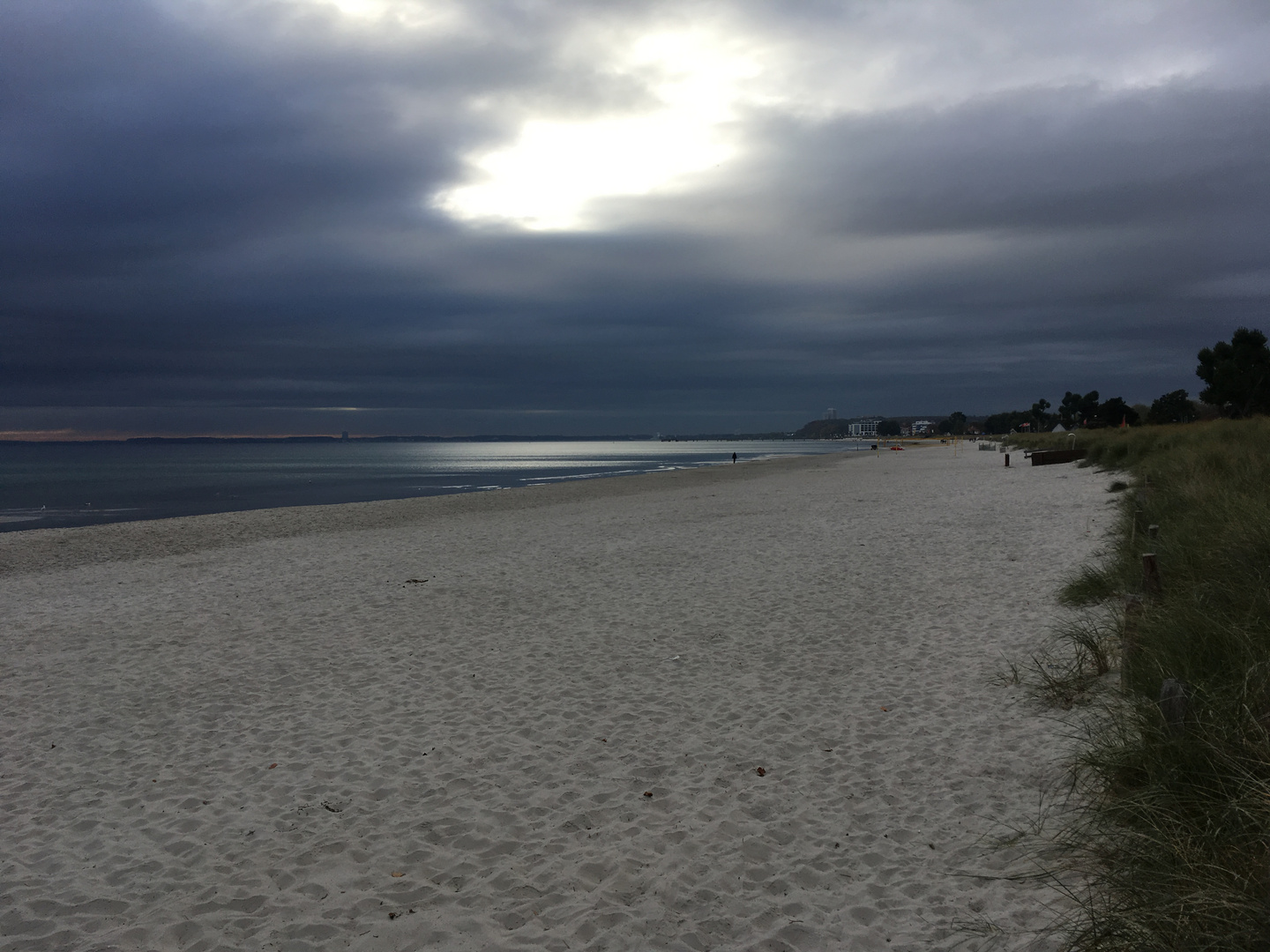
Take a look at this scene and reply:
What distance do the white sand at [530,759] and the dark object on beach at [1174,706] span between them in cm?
102

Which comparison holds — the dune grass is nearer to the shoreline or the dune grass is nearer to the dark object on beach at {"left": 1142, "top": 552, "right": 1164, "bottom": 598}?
the dark object on beach at {"left": 1142, "top": 552, "right": 1164, "bottom": 598}

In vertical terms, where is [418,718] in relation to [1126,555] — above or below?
below

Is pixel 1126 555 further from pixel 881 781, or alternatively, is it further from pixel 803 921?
pixel 803 921

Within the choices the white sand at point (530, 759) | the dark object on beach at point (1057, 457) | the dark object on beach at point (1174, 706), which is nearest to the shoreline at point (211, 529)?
the white sand at point (530, 759)

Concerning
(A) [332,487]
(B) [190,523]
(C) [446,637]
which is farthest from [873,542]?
(A) [332,487]

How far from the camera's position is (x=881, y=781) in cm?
505

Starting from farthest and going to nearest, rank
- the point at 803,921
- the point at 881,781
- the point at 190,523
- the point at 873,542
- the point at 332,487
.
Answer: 1. the point at 332,487
2. the point at 190,523
3. the point at 873,542
4. the point at 881,781
5. the point at 803,921

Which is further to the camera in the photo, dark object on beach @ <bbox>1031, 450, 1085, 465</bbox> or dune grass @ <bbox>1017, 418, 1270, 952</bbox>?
dark object on beach @ <bbox>1031, 450, 1085, 465</bbox>

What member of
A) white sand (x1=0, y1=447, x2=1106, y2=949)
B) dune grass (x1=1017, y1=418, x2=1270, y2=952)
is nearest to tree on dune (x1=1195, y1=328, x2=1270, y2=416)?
white sand (x1=0, y1=447, x2=1106, y2=949)

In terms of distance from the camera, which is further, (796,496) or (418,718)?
(796,496)

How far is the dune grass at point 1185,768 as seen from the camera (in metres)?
2.78

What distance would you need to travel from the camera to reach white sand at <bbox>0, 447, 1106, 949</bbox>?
3754 millimetres

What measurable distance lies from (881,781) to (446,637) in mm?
5712

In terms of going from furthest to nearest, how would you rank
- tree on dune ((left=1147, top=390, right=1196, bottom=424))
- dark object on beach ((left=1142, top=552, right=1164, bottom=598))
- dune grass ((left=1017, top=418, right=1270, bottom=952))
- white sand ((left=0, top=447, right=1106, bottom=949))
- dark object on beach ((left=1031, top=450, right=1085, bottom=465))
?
tree on dune ((left=1147, top=390, right=1196, bottom=424))
dark object on beach ((left=1031, top=450, right=1085, bottom=465))
dark object on beach ((left=1142, top=552, right=1164, bottom=598))
white sand ((left=0, top=447, right=1106, bottom=949))
dune grass ((left=1017, top=418, right=1270, bottom=952))
